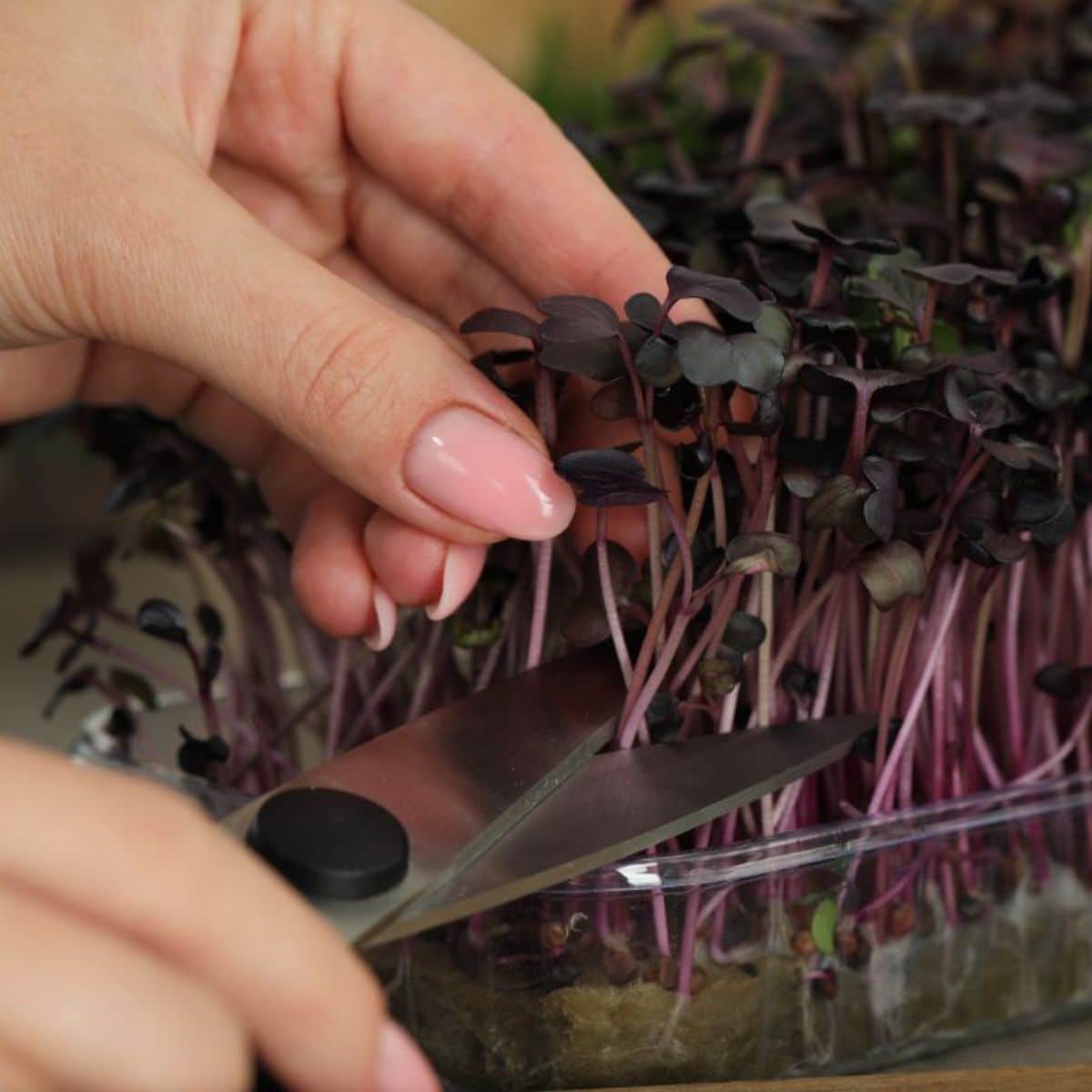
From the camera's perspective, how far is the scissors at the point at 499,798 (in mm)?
513

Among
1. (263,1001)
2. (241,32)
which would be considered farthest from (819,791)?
(241,32)

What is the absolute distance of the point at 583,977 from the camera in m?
0.64

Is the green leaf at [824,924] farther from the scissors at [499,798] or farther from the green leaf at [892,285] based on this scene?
the green leaf at [892,285]

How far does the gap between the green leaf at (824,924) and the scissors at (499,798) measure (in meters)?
0.07

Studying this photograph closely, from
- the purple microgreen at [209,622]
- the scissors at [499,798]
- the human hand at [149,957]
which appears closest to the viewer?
the human hand at [149,957]

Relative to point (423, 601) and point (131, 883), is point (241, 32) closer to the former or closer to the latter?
point (423, 601)

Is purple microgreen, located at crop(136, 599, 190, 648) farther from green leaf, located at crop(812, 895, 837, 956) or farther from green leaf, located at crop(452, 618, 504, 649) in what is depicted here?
green leaf, located at crop(812, 895, 837, 956)

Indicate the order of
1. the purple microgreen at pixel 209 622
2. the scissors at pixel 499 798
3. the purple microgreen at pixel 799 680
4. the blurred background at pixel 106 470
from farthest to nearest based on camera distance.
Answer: the blurred background at pixel 106 470
the purple microgreen at pixel 209 622
the purple microgreen at pixel 799 680
the scissors at pixel 499 798

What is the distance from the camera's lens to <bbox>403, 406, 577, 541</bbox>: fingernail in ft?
2.04

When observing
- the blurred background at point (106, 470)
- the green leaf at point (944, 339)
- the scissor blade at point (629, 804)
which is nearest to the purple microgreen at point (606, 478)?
the scissor blade at point (629, 804)

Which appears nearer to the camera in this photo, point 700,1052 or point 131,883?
point 131,883

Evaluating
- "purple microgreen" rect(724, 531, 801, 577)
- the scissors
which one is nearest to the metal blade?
the scissors

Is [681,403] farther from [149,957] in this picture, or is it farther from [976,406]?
[149,957]

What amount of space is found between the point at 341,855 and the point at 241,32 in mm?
532
